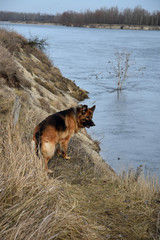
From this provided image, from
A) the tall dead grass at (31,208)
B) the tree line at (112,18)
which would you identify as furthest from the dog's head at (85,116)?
the tree line at (112,18)

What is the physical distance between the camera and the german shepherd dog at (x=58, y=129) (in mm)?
5570

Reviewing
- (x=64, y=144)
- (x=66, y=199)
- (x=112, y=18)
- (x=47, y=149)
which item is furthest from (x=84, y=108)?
(x=112, y=18)

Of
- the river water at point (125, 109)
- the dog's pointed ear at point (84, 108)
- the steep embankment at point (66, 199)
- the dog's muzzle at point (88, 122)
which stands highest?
the dog's pointed ear at point (84, 108)

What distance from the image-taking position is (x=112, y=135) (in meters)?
13.0

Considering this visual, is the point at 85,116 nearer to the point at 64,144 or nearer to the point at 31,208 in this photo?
the point at 64,144

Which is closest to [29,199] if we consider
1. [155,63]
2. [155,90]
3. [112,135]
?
[112,135]

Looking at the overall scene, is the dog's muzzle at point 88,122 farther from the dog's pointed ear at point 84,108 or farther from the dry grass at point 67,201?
the dry grass at point 67,201

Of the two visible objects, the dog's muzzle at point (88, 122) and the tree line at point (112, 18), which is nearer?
the dog's muzzle at point (88, 122)

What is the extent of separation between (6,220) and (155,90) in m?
20.7

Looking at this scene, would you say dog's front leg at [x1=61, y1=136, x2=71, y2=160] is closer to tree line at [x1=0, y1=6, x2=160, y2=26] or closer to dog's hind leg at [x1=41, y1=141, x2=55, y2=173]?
dog's hind leg at [x1=41, y1=141, x2=55, y2=173]

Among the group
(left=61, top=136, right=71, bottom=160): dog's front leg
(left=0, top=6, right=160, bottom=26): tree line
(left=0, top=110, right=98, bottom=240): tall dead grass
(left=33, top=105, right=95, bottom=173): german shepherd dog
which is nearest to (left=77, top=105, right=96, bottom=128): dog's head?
(left=33, top=105, right=95, bottom=173): german shepherd dog

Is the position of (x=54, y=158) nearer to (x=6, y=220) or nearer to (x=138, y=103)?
(x=6, y=220)

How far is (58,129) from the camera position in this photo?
5926 millimetres

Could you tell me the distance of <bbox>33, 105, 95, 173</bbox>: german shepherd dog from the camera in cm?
557
